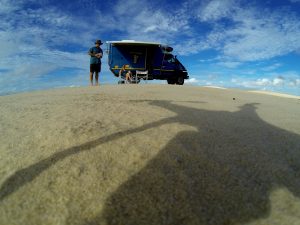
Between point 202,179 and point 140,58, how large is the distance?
1342 centimetres

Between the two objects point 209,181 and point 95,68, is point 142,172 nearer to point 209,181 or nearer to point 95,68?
point 209,181

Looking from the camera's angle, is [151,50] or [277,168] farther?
[151,50]

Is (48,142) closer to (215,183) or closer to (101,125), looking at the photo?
(101,125)

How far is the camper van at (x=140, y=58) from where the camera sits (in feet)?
47.3

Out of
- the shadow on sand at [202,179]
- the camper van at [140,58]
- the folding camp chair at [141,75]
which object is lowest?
the shadow on sand at [202,179]

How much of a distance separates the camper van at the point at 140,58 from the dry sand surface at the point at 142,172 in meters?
11.9

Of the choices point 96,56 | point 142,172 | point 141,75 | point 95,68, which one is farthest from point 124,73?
point 142,172

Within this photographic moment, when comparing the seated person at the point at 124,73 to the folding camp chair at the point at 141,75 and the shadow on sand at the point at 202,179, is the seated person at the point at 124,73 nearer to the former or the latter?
the folding camp chair at the point at 141,75

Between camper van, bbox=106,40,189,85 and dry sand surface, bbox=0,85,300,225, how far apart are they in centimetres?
1187

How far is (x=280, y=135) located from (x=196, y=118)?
101 centimetres

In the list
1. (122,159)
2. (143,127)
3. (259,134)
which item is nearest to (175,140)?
(143,127)

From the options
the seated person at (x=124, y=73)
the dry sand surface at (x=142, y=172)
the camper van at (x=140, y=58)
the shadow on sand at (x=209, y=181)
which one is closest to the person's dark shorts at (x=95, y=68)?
the seated person at (x=124, y=73)

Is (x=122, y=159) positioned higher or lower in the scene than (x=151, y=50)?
lower

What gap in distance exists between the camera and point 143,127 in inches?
106
